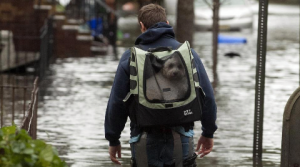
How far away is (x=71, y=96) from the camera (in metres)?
12.6

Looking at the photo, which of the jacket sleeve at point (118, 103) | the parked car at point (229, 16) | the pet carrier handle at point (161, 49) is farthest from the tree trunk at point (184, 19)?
the parked car at point (229, 16)

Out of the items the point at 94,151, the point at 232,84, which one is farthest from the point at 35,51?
the point at 94,151

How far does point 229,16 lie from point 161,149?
76.9 feet

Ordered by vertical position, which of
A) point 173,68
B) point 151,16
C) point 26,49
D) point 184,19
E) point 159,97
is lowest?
point 26,49

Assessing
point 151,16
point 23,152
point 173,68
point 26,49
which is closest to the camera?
point 23,152

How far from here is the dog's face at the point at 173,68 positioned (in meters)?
4.63

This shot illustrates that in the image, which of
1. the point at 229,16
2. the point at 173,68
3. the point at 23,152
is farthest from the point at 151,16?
the point at 229,16

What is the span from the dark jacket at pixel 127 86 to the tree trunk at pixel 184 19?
870cm

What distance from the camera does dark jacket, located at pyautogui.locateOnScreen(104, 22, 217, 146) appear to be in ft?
15.8

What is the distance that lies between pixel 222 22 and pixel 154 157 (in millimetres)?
23054

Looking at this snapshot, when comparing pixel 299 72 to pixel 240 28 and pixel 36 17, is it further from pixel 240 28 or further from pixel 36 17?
pixel 240 28

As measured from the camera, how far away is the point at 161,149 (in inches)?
188

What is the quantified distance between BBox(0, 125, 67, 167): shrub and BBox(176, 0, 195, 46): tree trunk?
9855mm

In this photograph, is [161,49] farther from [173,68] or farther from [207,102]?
[207,102]
